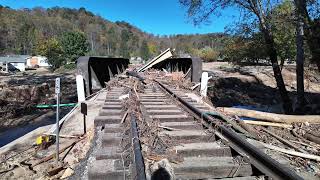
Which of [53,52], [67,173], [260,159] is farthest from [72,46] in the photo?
[260,159]

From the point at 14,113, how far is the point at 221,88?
1838cm

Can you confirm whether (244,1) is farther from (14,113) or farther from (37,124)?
(14,113)

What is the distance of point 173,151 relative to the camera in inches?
179

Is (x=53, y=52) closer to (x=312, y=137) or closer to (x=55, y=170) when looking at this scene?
(x=55, y=170)

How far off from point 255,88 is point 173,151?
28947 mm

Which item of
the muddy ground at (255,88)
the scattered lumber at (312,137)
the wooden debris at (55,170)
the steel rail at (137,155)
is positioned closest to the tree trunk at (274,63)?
the muddy ground at (255,88)

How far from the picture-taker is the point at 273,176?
3814 mm

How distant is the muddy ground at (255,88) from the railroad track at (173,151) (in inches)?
659

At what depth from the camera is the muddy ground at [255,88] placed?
966 inches

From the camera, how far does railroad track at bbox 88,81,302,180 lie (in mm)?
A: 3883

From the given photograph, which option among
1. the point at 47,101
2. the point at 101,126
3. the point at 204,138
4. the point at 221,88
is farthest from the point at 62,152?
the point at 221,88

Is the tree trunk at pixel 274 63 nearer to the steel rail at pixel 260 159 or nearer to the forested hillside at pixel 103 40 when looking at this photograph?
the forested hillside at pixel 103 40

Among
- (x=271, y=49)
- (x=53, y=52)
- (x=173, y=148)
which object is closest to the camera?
(x=173, y=148)

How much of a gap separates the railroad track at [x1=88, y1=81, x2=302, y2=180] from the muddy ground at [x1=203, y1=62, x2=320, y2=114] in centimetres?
1673
